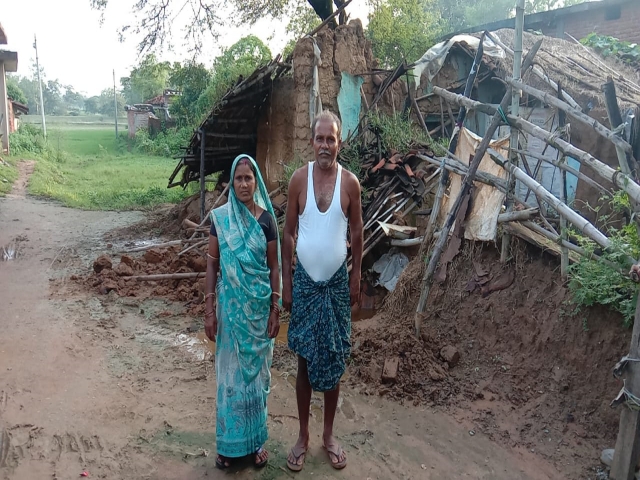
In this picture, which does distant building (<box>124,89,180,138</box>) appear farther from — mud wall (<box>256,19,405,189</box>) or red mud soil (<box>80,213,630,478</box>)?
red mud soil (<box>80,213,630,478</box>)

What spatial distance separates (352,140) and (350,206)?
16.9 ft

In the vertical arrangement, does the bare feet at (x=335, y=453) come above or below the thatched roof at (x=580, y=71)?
below

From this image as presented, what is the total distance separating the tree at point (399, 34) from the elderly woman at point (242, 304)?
46.4 ft

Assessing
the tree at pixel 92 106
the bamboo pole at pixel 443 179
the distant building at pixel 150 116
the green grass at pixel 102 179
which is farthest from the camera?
the tree at pixel 92 106

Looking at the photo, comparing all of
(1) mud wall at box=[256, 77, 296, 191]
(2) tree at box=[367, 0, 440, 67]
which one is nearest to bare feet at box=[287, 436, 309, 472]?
(1) mud wall at box=[256, 77, 296, 191]

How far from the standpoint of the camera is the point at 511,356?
3883 mm

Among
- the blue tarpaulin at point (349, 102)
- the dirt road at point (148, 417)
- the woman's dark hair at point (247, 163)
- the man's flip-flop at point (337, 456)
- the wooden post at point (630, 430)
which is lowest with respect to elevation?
the dirt road at point (148, 417)

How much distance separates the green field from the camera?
13.4m

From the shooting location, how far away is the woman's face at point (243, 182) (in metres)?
2.67

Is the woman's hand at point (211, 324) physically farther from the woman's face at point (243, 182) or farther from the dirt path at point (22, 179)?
the dirt path at point (22, 179)

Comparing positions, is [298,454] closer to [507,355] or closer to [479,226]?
[507,355]

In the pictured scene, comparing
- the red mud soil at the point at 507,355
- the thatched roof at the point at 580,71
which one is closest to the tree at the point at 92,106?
the thatched roof at the point at 580,71

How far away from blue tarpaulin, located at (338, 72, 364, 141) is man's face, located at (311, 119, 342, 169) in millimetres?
5348

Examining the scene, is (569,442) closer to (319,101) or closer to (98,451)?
(98,451)
